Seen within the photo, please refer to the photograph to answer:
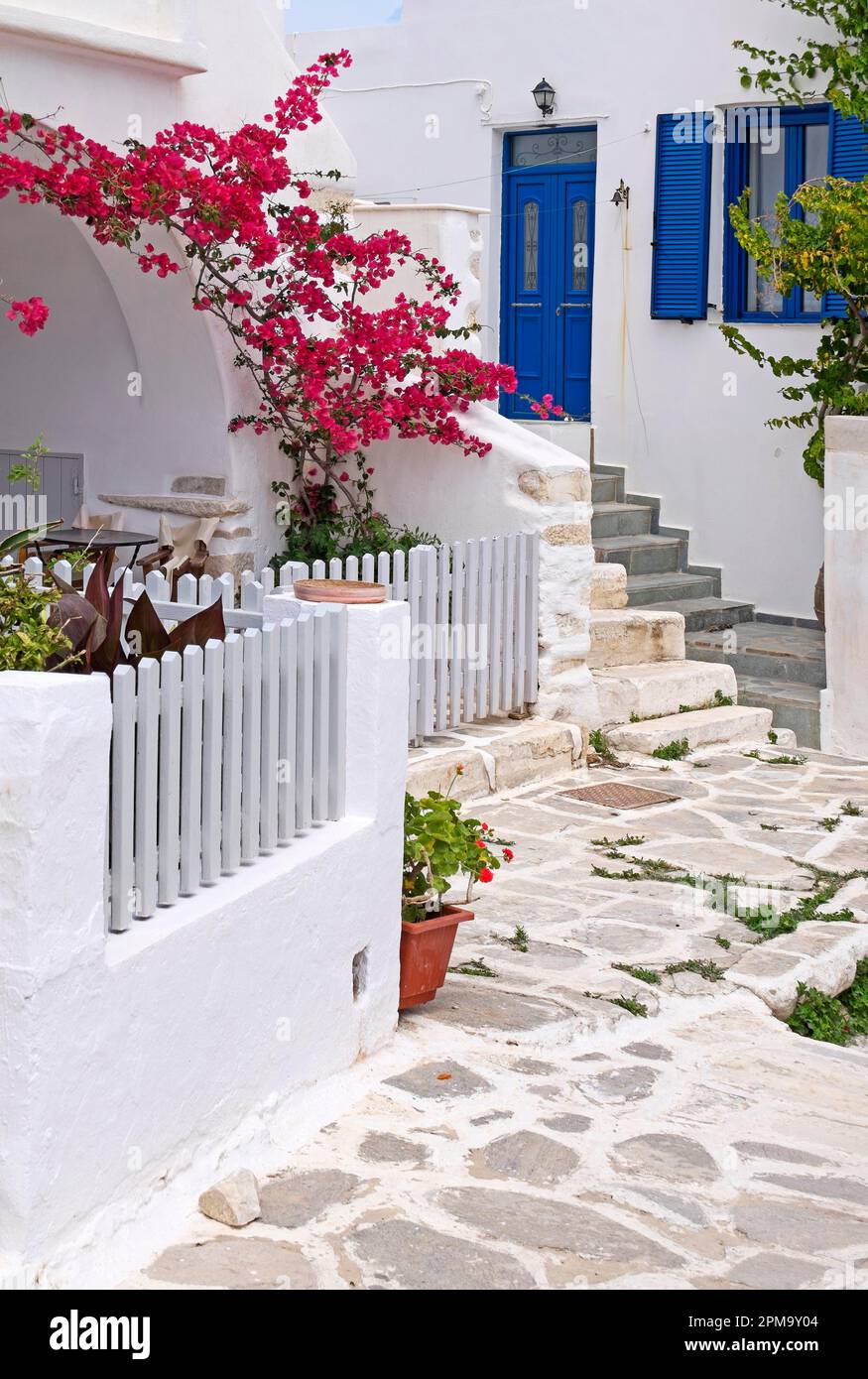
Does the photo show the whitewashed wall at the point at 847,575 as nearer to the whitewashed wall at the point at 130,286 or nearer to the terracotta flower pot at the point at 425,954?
the whitewashed wall at the point at 130,286

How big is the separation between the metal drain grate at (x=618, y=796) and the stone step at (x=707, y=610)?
271 cm

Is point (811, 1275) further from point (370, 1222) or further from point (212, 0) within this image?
point (212, 0)

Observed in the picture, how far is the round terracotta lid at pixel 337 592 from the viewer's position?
16.5 ft

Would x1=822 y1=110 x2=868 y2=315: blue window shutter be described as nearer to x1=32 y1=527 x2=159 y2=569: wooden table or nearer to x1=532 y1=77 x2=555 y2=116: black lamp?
x1=532 y1=77 x2=555 y2=116: black lamp

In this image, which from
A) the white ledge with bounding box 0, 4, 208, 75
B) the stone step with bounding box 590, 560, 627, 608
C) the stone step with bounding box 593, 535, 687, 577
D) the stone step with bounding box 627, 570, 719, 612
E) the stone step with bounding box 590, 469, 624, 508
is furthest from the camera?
the stone step with bounding box 590, 469, 624, 508

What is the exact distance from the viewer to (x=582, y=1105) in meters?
4.75

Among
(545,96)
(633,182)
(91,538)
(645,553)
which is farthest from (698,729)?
(545,96)

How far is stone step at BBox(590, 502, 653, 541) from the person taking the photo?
11961 mm

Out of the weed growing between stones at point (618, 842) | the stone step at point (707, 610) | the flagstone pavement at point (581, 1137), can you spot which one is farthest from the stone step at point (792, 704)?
the flagstone pavement at point (581, 1137)

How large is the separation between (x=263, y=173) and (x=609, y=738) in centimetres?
365

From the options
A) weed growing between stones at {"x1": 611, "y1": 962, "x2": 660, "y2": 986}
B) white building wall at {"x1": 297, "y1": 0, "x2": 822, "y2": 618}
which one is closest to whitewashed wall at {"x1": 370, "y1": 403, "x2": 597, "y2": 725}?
white building wall at {"x1": 297, "y1": 0, "x2": 822, "y2": 618}

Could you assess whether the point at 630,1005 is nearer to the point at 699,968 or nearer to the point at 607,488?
the point at 699,968

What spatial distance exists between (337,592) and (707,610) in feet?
22.3

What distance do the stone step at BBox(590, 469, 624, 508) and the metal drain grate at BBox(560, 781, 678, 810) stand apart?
13.5ft
